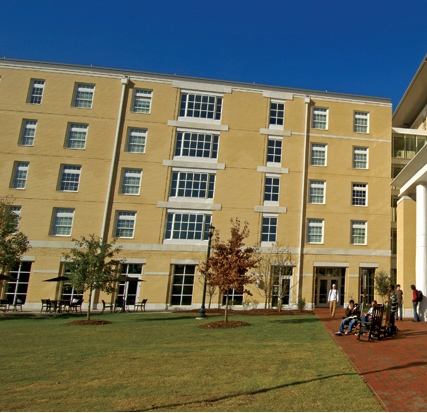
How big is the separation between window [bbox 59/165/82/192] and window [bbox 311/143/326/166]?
18045mm

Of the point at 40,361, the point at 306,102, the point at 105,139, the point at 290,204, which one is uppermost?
the point at 306,102

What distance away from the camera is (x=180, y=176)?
28.6 metres

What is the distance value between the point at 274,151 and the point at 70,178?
1569 cm

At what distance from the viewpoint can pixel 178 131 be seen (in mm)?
29297

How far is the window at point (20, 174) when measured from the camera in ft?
90.3

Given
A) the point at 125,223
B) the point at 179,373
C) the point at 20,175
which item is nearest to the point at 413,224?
the point at 125,223

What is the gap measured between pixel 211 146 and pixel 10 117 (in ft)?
50.0

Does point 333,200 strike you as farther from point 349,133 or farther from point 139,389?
point 139,389

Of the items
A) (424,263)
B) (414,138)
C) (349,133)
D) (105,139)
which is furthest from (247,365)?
(414,138)

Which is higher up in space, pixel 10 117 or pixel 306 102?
pixel 306 102

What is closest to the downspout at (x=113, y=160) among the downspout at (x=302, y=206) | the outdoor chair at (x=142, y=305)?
the outdoor chair at (x=142, y=305)

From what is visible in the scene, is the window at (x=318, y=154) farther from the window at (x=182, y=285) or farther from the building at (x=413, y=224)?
the window at (x=182, y=285)

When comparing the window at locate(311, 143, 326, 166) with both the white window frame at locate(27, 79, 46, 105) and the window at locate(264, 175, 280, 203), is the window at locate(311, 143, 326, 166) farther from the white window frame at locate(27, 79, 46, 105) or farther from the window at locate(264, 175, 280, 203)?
the white window frame at locate(27, 79, 46, 105)

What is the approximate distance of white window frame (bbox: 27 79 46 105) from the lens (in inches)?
1140
